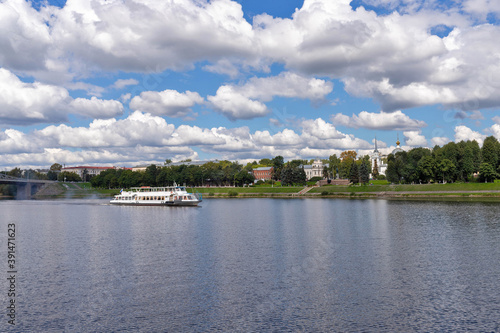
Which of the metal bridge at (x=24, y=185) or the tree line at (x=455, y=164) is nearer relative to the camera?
the tree line at (x=455, y=164)

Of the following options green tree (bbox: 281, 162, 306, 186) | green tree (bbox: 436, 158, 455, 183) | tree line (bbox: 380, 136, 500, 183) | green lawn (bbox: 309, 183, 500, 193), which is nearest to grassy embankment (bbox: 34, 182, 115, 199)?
green tree (bbox: 281, 162, 306, 186)

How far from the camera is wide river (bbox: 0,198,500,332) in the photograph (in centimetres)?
2155

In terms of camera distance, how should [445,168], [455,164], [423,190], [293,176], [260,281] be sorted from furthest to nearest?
[293,176] → [455,164] → [445,168] → [423,190] → [260,281]

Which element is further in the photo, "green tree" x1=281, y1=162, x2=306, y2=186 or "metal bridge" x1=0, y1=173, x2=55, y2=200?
"metal bridge" x1=0, y1=173, x2=55, y2=200

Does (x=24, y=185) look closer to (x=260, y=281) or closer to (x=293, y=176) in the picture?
(x=293, y=176)

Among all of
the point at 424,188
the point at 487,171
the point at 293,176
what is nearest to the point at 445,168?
the point at 487,171

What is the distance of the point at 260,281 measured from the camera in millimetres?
28641

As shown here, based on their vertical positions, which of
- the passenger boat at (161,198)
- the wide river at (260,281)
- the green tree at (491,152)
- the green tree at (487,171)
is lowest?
the wide river at (260,281)

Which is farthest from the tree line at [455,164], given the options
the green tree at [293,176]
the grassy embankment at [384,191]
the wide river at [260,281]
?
the wide river at [260,281]

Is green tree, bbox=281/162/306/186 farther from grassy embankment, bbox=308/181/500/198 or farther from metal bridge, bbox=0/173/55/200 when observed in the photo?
metal bridge, bbox=0/173/55/200

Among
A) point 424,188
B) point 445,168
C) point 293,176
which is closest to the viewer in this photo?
point 424,188

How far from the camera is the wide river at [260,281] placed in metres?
21.5

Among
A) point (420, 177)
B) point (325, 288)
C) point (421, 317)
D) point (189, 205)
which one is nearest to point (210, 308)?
point (325, 288)

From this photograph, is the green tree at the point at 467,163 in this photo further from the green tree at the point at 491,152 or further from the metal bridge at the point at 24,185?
the metal bridge at the point at 24,185
